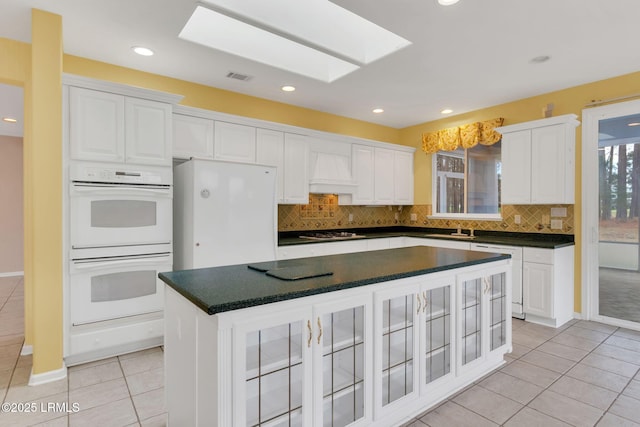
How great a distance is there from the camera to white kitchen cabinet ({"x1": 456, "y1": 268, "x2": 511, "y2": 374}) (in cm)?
238

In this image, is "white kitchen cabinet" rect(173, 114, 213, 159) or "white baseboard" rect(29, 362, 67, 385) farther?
"white kitchen cabinet" rect(173, 114, 213, 159)

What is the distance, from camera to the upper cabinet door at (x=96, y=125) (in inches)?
108

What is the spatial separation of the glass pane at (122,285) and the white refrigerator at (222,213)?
34 cm

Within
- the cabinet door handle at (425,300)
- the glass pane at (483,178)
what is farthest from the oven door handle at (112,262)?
the glass pane at (483,178)

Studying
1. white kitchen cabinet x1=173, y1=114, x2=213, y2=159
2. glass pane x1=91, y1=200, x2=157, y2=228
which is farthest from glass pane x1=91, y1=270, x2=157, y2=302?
white kitchen cabinet x1=173, y1=114, x2=213, y2=159

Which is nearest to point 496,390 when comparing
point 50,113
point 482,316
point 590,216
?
Result: point 482,316

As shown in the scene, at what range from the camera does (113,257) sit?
289 cm

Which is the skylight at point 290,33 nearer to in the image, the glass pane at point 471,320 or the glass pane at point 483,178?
the glass pane at point 471,320

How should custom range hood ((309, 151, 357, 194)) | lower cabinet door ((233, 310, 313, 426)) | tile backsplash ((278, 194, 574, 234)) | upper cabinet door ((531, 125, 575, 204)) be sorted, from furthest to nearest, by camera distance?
custom range hood ((309, 151, 357, 194)) → tile backsplash ((278, 194, 574, 234)) → upper cabinet door ((531, 125, 575, 204)) → lower cabinet door ((233, 310, 313, 426))

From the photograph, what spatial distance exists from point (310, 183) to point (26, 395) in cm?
336

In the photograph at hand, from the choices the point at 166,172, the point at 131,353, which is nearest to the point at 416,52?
the point at 166,172

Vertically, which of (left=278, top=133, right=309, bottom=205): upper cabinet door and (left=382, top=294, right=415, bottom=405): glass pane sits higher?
(left=278, top=133, right=309, bottom=205): upper cabinet door

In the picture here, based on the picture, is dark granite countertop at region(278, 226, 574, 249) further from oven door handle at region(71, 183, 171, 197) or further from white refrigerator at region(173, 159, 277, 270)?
oven door handle at region(71, 183, 171, 197)

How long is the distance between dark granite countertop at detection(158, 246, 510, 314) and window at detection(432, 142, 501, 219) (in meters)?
2.59
